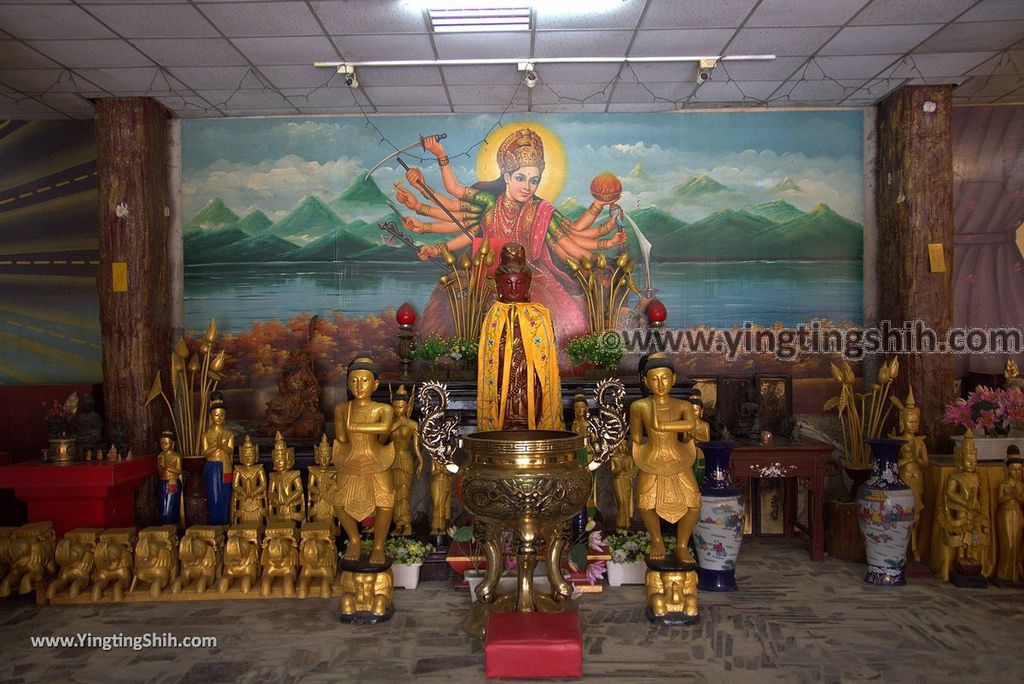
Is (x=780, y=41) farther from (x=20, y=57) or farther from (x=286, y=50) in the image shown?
(x=20, y=57)

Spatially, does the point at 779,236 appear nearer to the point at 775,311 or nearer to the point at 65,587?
the point at 775,311

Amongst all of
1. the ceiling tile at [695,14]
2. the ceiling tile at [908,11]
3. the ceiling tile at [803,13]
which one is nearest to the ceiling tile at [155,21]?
the ceiling tile at [695,14]

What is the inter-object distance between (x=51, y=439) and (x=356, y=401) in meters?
2.79

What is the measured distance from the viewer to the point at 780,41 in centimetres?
563

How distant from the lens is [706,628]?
446cm

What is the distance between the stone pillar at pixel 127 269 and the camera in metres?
6.42

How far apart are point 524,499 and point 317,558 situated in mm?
1942

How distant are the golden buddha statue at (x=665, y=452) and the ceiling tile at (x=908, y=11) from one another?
9.56 ft

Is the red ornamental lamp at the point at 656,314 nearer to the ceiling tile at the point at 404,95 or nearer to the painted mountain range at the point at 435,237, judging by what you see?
the painted mountain range at the point at 435,237

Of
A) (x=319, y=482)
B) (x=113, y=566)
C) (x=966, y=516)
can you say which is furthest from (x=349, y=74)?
(x=966, y=516)

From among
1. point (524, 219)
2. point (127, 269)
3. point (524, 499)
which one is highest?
point (524, 219)

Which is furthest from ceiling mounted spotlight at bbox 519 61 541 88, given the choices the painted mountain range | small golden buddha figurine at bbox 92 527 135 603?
small golden buddha figurine at bbox 92 527 135 603

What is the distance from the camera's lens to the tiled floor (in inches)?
153

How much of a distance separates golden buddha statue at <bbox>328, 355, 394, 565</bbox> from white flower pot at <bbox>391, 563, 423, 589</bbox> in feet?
1.90
